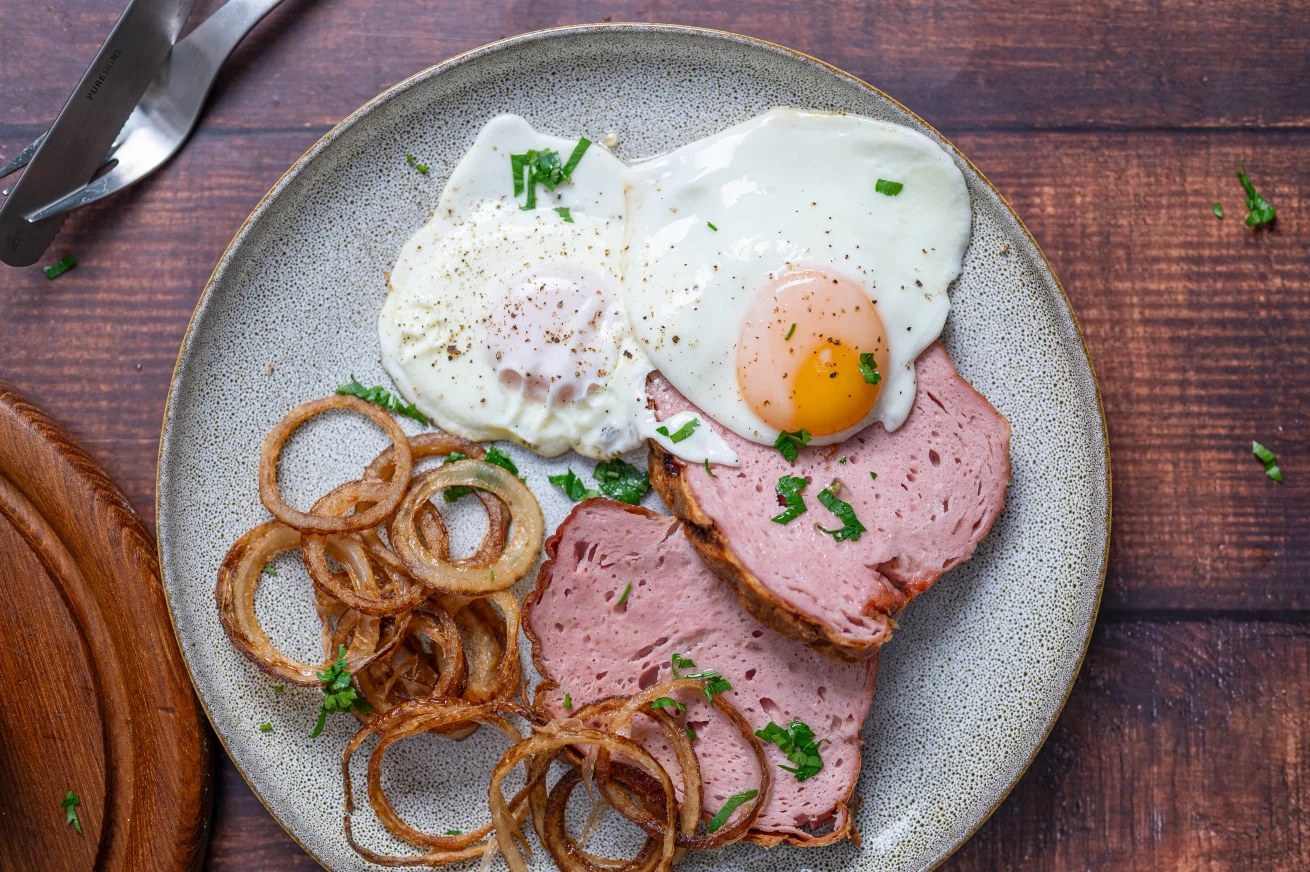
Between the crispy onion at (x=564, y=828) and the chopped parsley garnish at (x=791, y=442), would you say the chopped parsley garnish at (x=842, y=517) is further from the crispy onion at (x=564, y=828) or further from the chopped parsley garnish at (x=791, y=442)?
the crispy onion at (x=564, y=828)

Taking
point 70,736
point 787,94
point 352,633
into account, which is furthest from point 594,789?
point 787,94

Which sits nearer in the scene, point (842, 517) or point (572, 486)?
point (842, 517)

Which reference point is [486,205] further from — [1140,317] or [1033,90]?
[1140,317]

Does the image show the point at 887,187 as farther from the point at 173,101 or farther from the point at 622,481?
the point at 173,101

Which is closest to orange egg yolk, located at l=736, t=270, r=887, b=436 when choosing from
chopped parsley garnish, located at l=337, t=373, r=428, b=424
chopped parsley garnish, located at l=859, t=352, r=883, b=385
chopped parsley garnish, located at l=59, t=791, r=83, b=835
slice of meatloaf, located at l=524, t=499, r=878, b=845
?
chopped parsley garnish, located at l=859, t=352, r=883, b=385

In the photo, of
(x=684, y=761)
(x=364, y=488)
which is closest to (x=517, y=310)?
(x=364, y=488)

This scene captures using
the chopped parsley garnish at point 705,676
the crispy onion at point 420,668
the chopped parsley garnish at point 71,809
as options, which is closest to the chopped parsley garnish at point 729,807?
the chopped parsley garnish at point 705,676

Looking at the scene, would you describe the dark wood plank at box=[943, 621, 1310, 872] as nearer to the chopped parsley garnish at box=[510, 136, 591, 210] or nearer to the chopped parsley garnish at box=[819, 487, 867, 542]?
the chopped parsley garnish at box=[819, 487, 867, 542]

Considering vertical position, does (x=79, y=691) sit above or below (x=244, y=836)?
above
